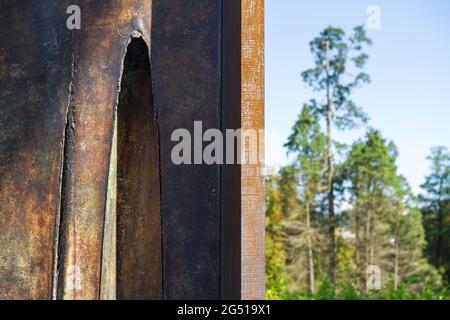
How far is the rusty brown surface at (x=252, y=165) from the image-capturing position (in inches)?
110

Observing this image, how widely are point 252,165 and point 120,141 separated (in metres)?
0.71

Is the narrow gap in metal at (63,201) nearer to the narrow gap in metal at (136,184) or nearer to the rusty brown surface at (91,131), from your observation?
the rusty brown surface at (91,131)

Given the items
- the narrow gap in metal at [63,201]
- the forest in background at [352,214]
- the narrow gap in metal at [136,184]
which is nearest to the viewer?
the narrow gap in metal at [63,201]

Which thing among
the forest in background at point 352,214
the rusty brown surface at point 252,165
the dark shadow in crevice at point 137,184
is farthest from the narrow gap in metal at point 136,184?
the forest in background at point 352,214

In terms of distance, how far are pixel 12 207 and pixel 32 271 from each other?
267 millimetres

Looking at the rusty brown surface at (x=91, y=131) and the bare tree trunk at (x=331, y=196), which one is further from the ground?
the bare tree trunk at (x=331, y=196)

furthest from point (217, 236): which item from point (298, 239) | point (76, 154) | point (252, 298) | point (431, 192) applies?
point (431, 192)

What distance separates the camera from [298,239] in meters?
21.4

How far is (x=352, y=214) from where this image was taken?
866 inches

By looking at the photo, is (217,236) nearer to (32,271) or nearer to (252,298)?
(252,298)

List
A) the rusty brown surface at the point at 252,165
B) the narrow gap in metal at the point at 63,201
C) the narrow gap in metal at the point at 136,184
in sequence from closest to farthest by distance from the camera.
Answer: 1. the rusty brown surface at the point at 252,165
2. the narrow gap in metal at the point at 63,201
3. the narrow gap in metal at the point at 136,184

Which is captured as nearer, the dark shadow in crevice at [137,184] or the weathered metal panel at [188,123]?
the weathered metal panel at [188,123]

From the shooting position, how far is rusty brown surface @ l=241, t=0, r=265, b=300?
9.14ft

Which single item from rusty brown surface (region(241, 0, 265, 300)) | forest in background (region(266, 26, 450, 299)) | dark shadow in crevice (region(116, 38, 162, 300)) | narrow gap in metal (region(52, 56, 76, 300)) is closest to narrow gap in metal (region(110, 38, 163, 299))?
dark shadow in crevice (region(116, 38, 162, 300))
